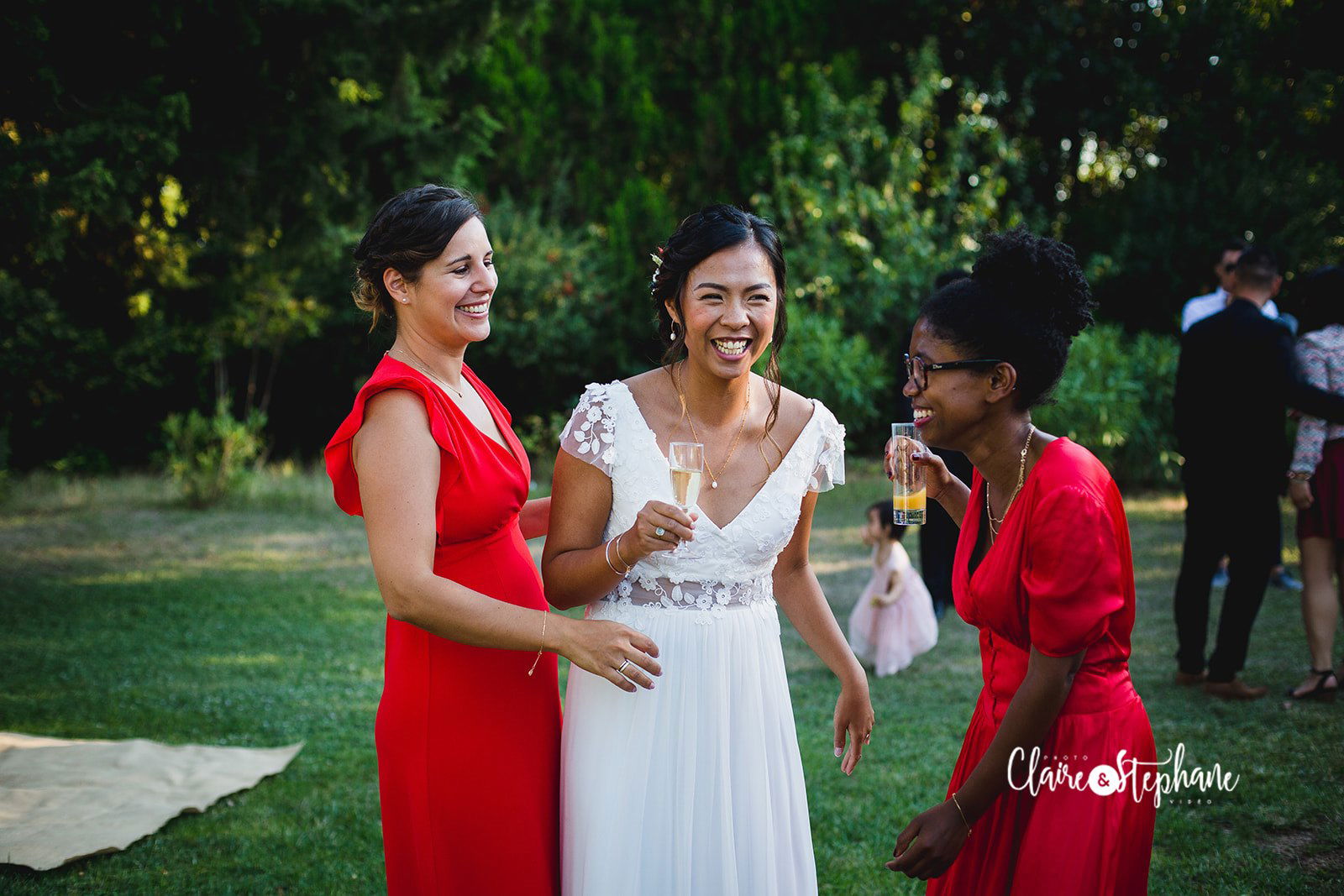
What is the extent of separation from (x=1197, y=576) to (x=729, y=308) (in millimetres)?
4829

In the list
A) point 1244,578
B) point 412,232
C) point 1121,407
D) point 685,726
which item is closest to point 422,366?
point 412,232

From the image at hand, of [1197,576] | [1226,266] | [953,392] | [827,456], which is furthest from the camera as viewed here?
[1226,266]

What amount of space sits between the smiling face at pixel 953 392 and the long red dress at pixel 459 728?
1.13 metres

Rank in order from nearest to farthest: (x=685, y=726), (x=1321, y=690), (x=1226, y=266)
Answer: (x=685, y=726) < (x=1321, y=690) < (x=1226, y=266)

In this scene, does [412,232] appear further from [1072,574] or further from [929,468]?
[1072,574]

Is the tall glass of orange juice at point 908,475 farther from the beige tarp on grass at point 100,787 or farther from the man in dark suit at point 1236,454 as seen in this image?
the man in dark suit at point 1236,454

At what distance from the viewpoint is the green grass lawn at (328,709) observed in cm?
445

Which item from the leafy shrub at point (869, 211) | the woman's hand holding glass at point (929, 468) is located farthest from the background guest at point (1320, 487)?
the leafy shrub at point (869, 211)

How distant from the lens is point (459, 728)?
9.15 ft

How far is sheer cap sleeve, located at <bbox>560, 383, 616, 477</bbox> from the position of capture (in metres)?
2.87

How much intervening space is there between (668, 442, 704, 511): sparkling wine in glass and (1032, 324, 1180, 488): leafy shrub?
38.7ft

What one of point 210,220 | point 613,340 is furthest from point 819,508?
point 210,220

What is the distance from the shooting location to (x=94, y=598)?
922 cm

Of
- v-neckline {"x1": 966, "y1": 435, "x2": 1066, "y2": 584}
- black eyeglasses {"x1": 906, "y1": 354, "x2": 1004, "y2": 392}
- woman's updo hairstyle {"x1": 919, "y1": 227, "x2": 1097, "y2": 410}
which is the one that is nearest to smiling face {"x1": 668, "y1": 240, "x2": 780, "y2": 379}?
black eyeglasses {"x1": 906, "y1": 354, "x2": 1004, "y2": 392}
